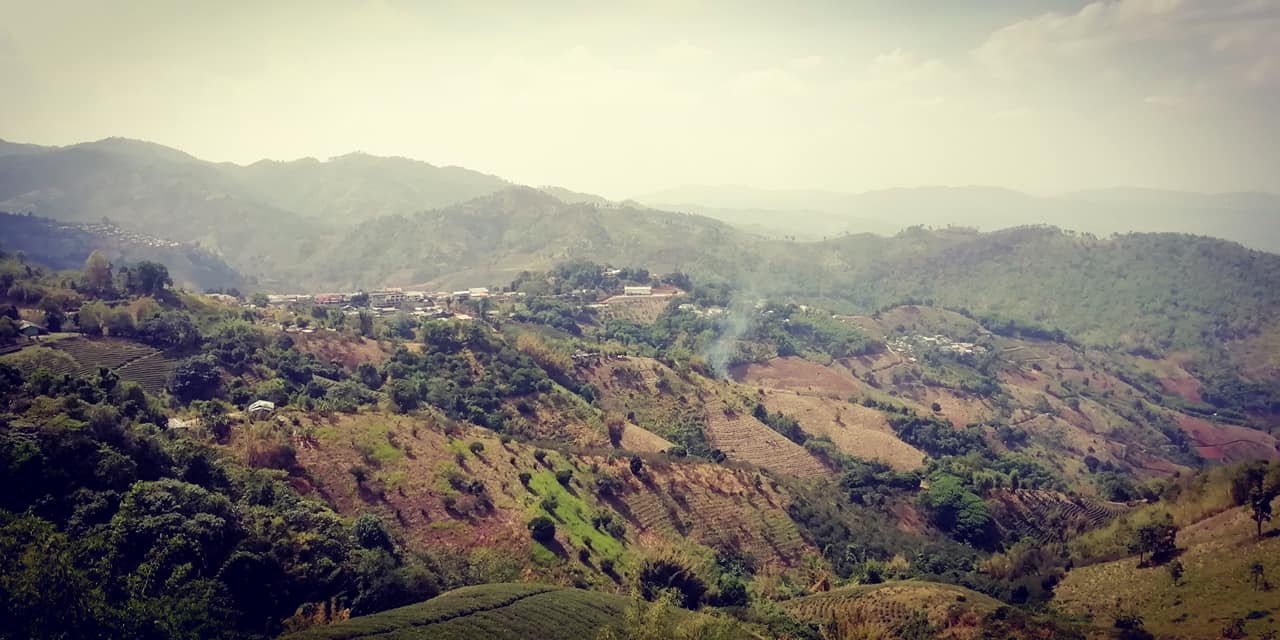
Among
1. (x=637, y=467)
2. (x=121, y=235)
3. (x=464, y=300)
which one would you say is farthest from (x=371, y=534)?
(x=121, y=235)

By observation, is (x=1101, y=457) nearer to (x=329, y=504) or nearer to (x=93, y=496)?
(x=329, y=504)

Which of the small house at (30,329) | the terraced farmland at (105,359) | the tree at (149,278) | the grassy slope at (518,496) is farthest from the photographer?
the tree at (149,278)

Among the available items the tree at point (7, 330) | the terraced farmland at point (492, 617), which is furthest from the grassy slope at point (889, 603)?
the tree at point (7, 330)

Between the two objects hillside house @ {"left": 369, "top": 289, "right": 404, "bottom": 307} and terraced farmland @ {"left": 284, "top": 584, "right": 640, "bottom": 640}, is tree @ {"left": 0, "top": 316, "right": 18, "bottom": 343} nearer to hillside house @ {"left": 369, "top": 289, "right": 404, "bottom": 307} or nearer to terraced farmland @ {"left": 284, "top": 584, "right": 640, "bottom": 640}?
terraced farmland @ {"left": 284, "top": 584, "right": 640, "bottom": 640}

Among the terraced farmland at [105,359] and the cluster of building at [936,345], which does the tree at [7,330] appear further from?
the cluster of building at [936,345]

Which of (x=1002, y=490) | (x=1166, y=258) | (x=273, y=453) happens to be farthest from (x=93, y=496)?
(x=1166, y=258)

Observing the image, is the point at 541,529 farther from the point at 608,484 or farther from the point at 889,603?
the point at 889,603
